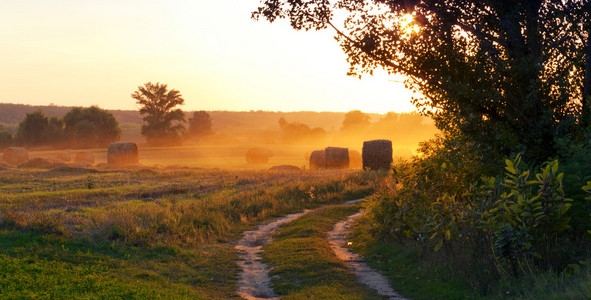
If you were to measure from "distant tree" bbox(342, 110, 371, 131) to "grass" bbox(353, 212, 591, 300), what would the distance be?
417 ft

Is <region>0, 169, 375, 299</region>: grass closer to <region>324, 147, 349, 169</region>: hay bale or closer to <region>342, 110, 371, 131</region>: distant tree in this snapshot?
<region>324, 147, 349, 169</region>: hay bale

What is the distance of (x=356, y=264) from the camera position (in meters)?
13.4

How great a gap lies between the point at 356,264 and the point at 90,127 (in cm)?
8953

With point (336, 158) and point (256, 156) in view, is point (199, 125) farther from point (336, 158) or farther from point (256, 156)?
point (336, 158)

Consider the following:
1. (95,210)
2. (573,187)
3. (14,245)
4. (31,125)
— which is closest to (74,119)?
(31,125)

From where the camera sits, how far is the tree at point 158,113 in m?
99.1

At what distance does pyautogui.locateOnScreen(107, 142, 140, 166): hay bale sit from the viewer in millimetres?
59969

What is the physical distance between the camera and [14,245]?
12.5m

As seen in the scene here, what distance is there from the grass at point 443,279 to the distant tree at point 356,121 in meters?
127

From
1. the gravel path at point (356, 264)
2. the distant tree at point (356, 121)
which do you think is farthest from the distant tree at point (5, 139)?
the gravel path at point (356, 264)

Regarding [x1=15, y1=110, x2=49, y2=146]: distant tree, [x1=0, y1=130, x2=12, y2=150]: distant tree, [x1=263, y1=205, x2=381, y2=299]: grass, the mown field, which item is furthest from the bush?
[x1=0, y1=130, x2=12, y2=150]: distant tree

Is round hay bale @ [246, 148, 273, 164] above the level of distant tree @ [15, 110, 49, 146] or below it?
below

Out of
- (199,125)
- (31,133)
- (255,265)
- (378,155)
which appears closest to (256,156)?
(378,155)

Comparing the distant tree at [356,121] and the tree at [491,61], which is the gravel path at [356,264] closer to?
the tree at [491,61]
